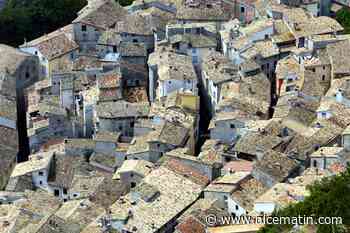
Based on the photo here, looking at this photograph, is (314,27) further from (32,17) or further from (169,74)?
(32,17)

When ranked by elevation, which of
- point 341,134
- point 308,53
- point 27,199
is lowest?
point 27,199

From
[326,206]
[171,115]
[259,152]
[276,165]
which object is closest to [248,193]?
[276,165]

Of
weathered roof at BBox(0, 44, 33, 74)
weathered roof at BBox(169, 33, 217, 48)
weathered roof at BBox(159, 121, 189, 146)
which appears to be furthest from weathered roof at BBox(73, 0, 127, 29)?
weathered roof at BBox(159, 121, 189, 146)

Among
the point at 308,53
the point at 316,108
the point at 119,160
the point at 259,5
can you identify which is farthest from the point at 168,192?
the point at 259,5

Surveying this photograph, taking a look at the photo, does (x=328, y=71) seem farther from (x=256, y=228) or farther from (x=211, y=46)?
(x=256, y=228)

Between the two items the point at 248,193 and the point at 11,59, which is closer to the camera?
the point at 248,193

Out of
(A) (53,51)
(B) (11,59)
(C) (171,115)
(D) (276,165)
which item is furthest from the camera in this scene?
(B) (11,59)

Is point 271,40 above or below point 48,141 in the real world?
above
